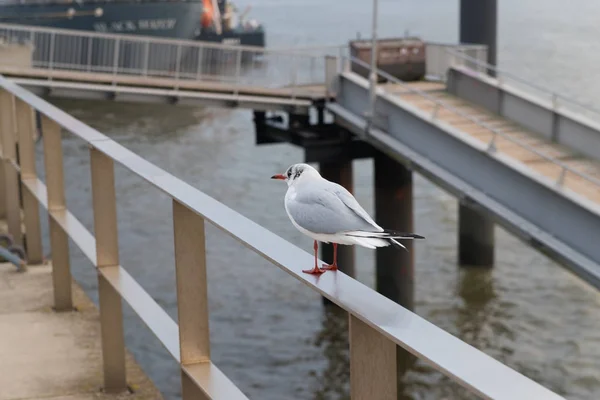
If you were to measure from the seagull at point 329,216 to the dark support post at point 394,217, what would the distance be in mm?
20991

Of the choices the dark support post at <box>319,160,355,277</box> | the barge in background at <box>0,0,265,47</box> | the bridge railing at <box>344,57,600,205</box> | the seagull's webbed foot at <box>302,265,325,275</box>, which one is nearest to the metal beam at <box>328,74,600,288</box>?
the bridge railing at <box>344,57,600,205</box>

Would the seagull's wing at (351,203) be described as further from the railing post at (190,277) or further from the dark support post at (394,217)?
the dark support post at (394,217)

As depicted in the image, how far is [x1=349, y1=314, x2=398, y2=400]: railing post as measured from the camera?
224 centimetres

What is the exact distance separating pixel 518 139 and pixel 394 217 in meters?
4.66

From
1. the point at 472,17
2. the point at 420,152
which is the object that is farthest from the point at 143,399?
the point at 472,17

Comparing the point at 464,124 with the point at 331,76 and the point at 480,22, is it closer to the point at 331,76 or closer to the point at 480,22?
the point at 331,76

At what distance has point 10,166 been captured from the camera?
264 inches

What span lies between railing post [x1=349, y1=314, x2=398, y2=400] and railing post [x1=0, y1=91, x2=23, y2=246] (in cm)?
473

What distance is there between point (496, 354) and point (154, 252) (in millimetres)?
11924

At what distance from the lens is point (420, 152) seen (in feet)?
63.9

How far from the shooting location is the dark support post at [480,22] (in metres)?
26.6

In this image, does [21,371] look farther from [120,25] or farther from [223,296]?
[120,25]

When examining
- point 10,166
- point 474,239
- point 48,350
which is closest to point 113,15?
point 474,239

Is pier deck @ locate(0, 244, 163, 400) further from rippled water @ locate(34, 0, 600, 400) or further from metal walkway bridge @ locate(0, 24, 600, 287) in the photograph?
rippled water @ locate(34, 0, 600, 400)
